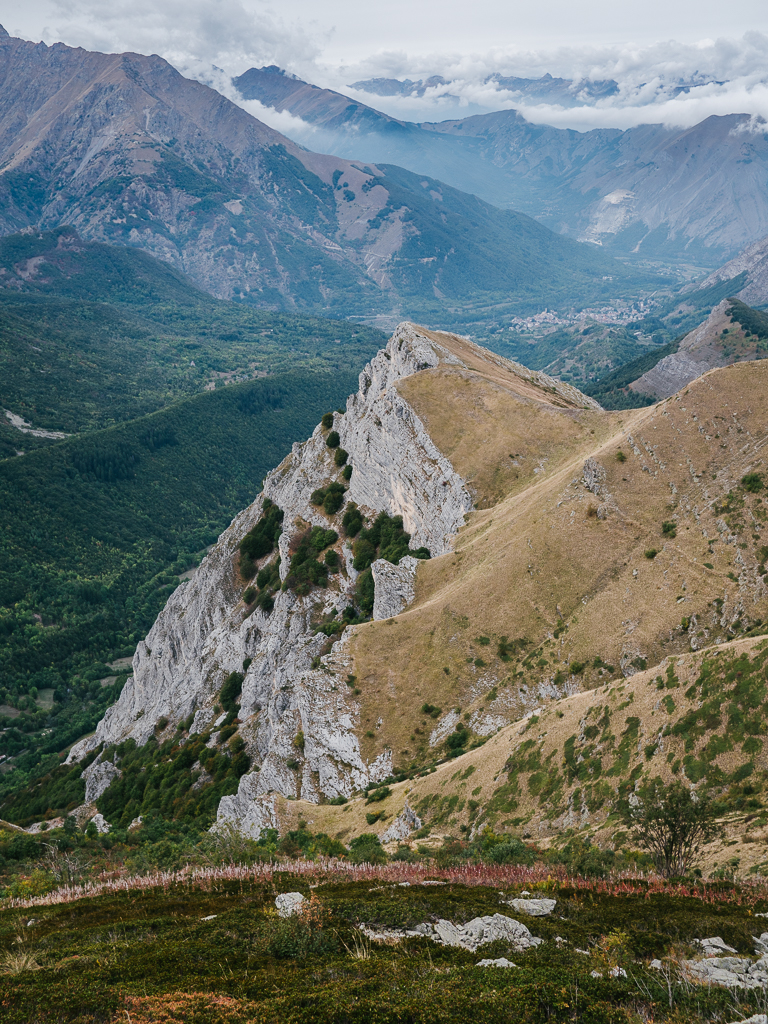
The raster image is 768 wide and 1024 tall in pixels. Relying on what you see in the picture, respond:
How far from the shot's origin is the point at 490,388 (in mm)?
98500

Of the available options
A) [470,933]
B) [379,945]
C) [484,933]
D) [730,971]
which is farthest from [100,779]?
[730,971]

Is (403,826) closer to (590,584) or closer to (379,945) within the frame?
(379,945)

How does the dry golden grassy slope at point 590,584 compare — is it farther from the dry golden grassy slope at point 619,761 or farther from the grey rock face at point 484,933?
the grey rock face at point 484,933

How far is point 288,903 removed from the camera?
24547 millimetres

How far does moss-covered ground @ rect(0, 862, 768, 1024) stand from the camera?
16062 mm

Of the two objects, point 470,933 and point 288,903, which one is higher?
point 470,933

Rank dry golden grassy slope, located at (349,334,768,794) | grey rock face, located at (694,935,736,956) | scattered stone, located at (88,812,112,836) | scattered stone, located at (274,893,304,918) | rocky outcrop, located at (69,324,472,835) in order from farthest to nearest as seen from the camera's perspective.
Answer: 1. scattered stone, located at (88,812,112,836)
2. rocky outcrop, located at (69,324,472,835)
3. dry golden grassy slope, located at (349,334,768,794)
4. scattered stone, located at (274,893,304,918)
5. grey rock face, located at (694,935,736,956)

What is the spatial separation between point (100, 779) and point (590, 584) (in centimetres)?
9830

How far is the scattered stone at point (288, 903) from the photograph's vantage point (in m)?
23.5

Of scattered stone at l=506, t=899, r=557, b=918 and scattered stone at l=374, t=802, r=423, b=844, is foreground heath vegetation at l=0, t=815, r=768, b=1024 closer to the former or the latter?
scattered stone at l=506, t=899, r=557, b=918

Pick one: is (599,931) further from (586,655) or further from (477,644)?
(477,644)

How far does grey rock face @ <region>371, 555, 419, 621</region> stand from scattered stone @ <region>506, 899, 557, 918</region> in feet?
165

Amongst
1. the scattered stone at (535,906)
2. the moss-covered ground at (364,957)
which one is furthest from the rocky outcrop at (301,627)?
the scattered stone at (535,906)

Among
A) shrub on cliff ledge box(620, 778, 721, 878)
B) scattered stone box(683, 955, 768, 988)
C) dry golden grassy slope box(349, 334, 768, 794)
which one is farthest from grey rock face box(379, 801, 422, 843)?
scattered stone box(683, 955, 768, 988)
